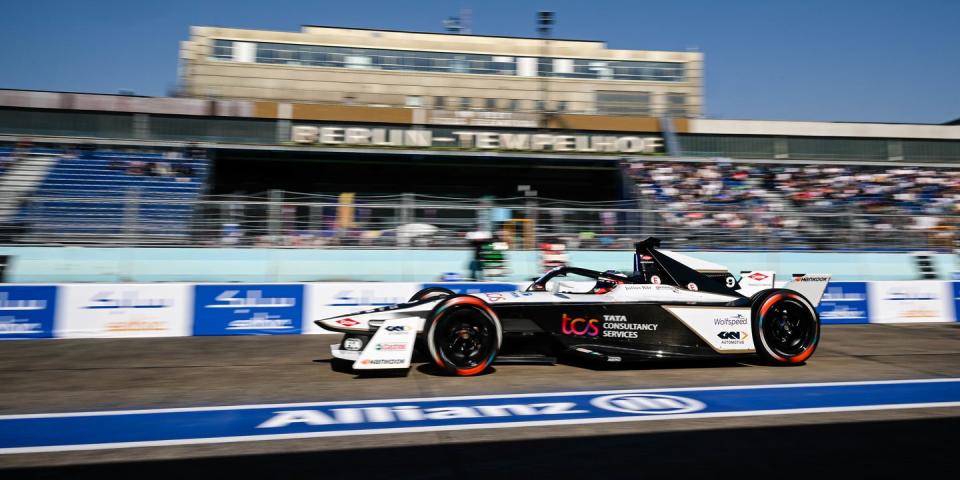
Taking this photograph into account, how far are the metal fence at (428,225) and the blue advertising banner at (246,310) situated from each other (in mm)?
2925

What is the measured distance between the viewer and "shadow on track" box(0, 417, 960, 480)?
154 inches

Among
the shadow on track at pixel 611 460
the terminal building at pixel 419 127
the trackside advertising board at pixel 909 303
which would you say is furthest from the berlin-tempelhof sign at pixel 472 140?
the shadow on track at pixel 611 460

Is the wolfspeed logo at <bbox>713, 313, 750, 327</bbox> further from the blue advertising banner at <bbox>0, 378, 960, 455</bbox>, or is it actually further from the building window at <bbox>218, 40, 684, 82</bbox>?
the building window at <bbox>218, 40, 684, 82</bbox>

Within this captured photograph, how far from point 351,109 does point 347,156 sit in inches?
83.6

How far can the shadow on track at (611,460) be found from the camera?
3.91 m

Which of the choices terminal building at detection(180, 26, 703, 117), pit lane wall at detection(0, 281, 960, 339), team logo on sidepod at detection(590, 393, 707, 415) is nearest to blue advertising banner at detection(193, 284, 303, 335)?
pit lane wall at detection(0, 281, 960, 339)

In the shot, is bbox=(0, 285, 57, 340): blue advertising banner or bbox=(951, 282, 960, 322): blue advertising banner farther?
bbox=(951, 282, 960, 322): blue advertising banner

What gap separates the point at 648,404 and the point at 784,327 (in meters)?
2.86

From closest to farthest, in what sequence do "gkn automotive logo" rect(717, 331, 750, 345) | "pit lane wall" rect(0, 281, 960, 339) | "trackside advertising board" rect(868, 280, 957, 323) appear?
1. "gkn automotive logo" rect(717, 331, 750, 345)
2. "pit lane wall" rect(0, 281, 960, 339)
3. "trackside advertising board" rect(868, 280, 957, 323)

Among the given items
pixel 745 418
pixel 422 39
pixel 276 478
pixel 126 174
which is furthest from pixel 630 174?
pixel 276 478

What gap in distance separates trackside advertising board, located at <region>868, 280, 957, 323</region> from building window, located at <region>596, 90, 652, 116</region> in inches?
732

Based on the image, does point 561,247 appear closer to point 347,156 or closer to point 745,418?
point 745,418

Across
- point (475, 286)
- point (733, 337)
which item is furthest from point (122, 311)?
point (733, 337)

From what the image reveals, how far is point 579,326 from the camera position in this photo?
7191 mm
